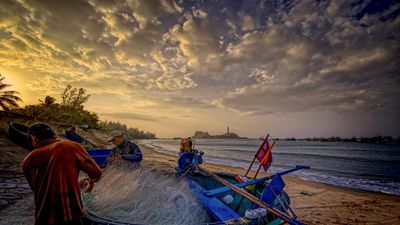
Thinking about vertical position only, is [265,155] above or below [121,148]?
above

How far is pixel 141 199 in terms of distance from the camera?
4.77 meters

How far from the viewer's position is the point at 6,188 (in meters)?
9.06

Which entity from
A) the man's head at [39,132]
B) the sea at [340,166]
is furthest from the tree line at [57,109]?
the man's head at [39,132]

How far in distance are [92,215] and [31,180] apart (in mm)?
1648

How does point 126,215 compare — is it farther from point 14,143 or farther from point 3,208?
point 14,143

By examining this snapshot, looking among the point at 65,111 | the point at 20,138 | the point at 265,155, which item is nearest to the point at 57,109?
the point at 65,111

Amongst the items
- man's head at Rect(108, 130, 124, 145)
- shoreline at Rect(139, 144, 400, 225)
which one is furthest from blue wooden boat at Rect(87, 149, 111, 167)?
shoreline at Rect(139, 144, 400, 225)

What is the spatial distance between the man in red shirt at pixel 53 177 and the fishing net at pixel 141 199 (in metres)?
1.64

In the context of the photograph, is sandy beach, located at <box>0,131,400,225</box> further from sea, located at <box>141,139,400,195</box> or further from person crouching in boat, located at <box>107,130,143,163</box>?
sea, located at <box>141,139,400,195</box>

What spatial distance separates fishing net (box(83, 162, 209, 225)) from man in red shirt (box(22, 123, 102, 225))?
164 cm

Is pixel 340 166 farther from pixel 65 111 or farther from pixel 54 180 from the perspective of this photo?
pixel 65 111

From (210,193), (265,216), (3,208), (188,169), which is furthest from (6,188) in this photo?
(265,216)

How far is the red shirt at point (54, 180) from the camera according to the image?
2.59 meters

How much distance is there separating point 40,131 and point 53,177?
61 cm
